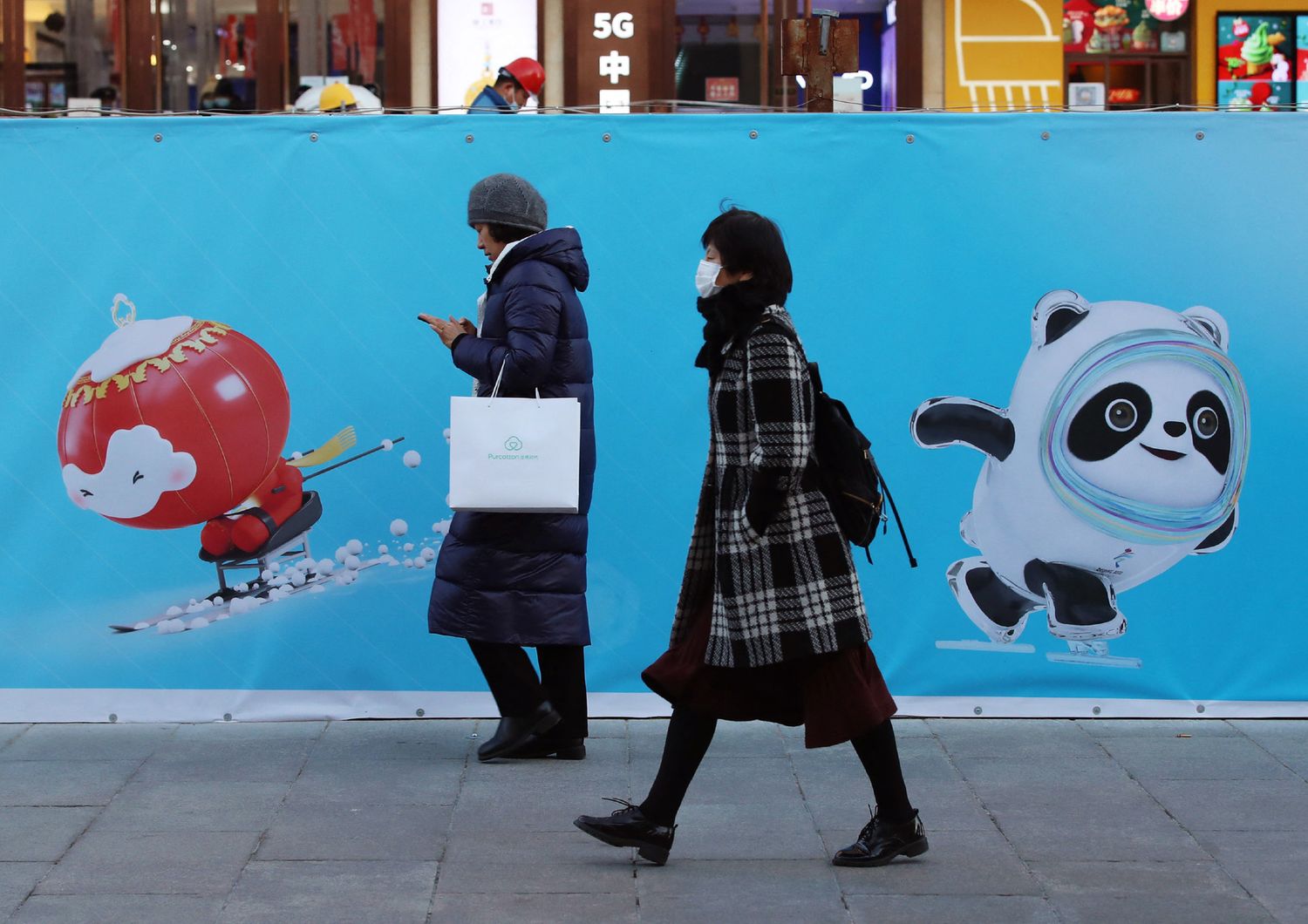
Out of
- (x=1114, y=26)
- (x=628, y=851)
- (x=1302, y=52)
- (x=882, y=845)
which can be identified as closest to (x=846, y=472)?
(x=882, y=845)

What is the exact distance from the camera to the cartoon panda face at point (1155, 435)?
5625 mm

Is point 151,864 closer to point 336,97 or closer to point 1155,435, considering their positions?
point 1155,435

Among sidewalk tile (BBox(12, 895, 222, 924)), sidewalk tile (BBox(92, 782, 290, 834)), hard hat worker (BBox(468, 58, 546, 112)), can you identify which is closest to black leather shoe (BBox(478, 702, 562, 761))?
sidewalk tile (BBox(92, 782, 290, 834))

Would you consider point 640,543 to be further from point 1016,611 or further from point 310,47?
point 310,47

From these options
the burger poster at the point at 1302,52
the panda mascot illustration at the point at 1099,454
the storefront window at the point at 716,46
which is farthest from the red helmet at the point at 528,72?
the burger poster at the point at 1302,52

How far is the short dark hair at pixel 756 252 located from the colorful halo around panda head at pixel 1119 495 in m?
1.65

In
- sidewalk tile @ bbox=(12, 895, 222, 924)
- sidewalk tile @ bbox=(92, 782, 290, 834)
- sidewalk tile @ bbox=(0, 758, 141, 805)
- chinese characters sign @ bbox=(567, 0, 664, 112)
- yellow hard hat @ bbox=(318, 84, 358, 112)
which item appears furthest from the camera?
chinese characters sign @ bbox=(567, 0, 664, 112)

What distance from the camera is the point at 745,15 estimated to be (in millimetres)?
13938

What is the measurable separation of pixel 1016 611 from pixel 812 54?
2.07m

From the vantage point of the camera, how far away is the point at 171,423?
5637 millimetres

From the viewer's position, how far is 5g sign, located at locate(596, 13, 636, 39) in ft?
45.0

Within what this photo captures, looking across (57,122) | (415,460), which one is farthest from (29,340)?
(415,460)

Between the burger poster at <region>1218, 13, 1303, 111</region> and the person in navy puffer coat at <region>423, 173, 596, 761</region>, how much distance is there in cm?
1059

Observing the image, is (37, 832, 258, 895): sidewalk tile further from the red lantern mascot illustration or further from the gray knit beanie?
the gray knit beanie
